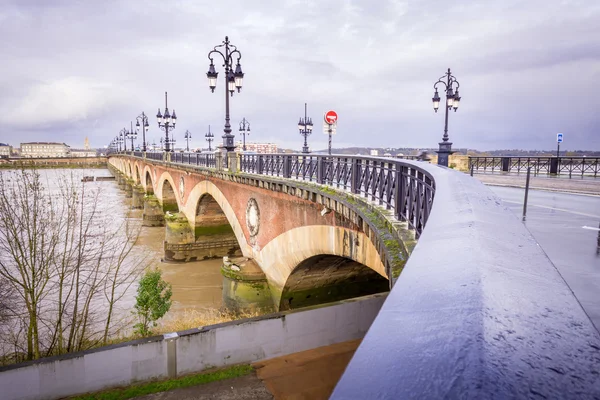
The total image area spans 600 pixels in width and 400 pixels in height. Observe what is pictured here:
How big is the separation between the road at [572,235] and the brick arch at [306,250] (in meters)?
2.70

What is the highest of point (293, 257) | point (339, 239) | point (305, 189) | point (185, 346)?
point (305, 189)

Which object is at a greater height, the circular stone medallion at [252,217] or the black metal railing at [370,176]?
the black metal railing at [370,176]

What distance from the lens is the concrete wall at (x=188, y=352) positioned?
898cm

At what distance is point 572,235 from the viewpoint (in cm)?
771

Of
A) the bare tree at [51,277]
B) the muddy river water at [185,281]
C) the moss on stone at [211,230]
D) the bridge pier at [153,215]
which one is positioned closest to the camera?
the bare tree at [51,277]

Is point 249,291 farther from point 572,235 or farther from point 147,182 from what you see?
point 147,182

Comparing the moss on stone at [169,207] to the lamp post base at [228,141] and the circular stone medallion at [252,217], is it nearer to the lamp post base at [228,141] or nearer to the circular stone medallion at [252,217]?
the lamp post base at [228,141]

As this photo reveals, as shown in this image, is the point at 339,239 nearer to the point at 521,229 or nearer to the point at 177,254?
the point at 521,229

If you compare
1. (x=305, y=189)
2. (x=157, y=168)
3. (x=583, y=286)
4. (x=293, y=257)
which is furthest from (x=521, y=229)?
(x=157, y=168)

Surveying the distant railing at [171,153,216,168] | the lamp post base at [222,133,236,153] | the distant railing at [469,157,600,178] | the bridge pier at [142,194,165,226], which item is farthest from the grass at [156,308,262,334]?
the bridge pier at [142,194,165,226]

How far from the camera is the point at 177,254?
2598 centimetres

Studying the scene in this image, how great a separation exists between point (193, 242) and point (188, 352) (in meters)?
16.8

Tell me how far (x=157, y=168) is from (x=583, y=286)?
3770 centimetres

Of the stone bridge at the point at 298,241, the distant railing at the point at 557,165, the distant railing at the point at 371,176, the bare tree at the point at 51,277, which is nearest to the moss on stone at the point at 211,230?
the stone bridge at the point at 298,241
